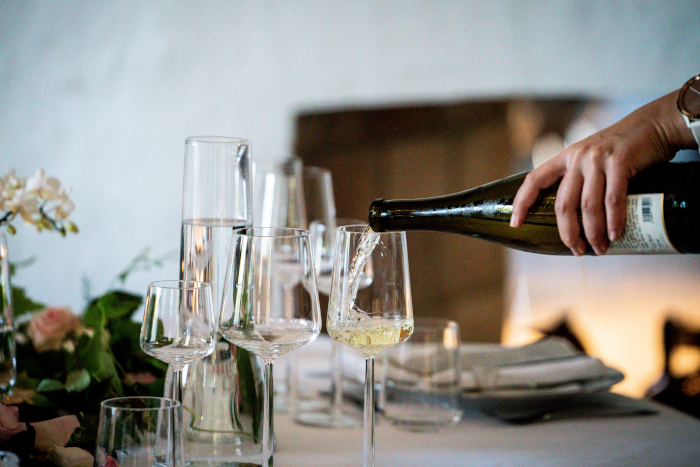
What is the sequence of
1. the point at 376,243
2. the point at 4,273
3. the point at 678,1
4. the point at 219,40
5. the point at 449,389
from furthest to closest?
1. the point at 219,40
2. the point at 678,1
3. the point at 449,389
4. the point at 4,273
5. the point at 376,243

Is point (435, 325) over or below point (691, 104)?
below

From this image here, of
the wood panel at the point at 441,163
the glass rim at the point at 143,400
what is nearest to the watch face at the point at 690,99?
the glass rim at the point at 143,400

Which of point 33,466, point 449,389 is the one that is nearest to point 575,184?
point 449,389

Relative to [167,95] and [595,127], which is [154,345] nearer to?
[595,127]

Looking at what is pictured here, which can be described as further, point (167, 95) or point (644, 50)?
point (167, 95)

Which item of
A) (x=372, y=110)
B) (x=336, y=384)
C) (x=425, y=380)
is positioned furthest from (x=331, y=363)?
(x=372, y=110)

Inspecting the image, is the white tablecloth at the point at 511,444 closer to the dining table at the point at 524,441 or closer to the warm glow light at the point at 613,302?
the dining table at the point at 524,441

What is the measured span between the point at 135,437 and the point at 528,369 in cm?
62

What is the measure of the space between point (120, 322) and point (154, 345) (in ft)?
0.94

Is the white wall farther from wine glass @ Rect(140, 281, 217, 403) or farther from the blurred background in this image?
wine glass @ Rect(140, 281, 217, 403)

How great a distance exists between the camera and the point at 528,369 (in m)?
0.93

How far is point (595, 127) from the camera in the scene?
235 centimetres

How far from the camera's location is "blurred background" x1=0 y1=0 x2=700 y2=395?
2.35 metres

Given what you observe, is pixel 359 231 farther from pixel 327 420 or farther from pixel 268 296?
pixel 327 420
